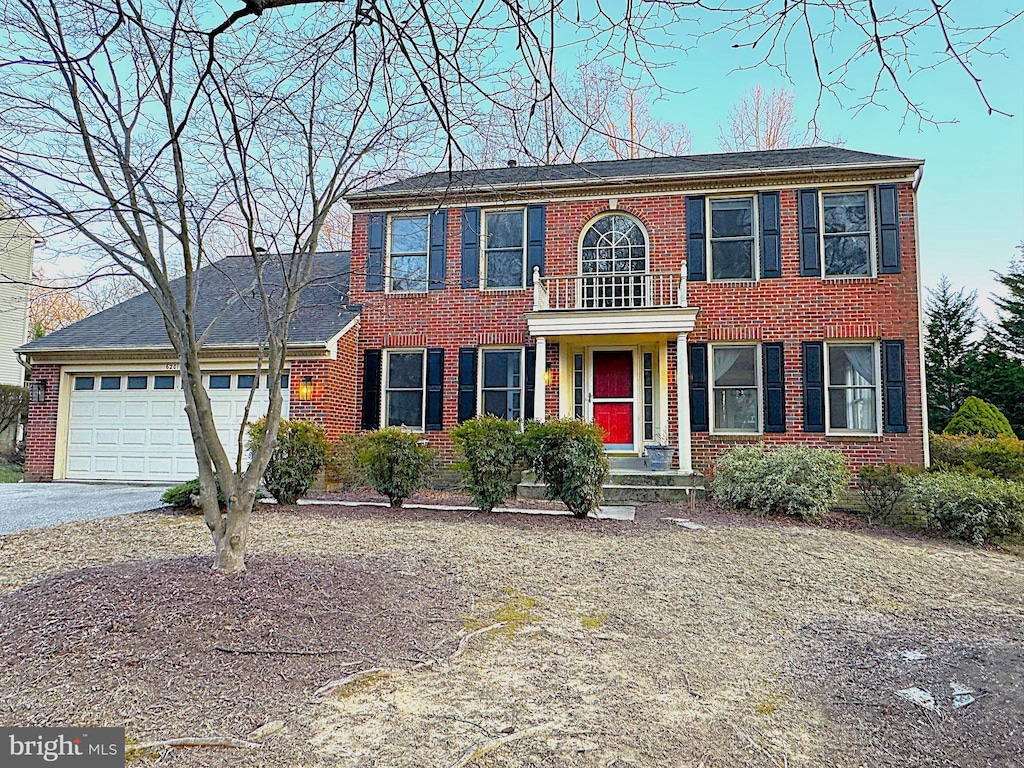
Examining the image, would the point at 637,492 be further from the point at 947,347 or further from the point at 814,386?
the point at 947,347

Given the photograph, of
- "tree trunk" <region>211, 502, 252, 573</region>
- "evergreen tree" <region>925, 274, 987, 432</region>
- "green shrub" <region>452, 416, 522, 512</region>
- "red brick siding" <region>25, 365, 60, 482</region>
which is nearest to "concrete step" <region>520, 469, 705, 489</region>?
"green shrub" <region>452, 416, 522, 512</region>

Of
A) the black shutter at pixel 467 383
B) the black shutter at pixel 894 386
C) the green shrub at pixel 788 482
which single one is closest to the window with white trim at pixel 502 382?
the black shutter at pixel 467 383

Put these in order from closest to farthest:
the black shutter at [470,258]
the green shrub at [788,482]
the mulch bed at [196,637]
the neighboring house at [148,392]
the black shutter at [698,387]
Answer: the mulch bed at [196,637] → the green shrub at [788,482] → the black shutter at [698,387] → the neighboring house at [148,392] → the black shutter at [470,258]

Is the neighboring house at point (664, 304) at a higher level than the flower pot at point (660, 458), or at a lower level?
higher

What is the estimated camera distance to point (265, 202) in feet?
17.3

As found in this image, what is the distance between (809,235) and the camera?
10703 mm

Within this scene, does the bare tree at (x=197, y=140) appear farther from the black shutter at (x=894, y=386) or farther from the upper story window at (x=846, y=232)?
the black shutter at (x=894, y=386)

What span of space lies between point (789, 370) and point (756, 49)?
866 centimetres

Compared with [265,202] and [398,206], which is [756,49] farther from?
[398,206]

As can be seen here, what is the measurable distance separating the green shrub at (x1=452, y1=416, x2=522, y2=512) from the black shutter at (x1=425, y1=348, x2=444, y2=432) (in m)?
3.43

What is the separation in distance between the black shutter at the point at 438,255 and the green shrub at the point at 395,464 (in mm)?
4268

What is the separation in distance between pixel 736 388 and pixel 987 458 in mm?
3763

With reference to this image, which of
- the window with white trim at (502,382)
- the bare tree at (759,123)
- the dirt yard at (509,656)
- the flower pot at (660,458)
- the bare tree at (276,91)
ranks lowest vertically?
the dirt yard at (509,656)

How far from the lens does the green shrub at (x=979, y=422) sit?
42.2 feet
